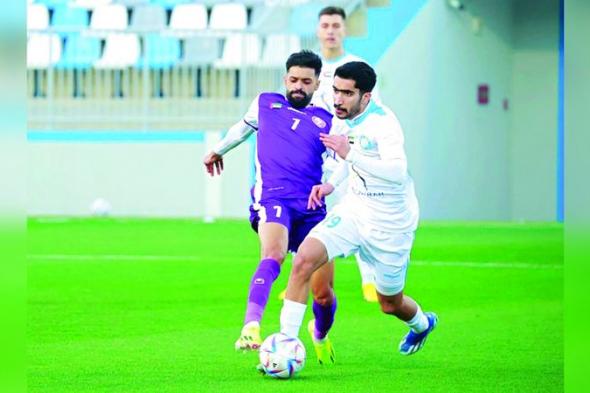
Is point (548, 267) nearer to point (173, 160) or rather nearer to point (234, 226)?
point (234, 226)

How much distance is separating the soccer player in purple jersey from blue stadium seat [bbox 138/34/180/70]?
64.2ft

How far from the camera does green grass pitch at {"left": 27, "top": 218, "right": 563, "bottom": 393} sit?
627cm

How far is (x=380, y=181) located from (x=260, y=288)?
826 millimetres

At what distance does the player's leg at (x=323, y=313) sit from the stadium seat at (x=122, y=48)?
2046cm

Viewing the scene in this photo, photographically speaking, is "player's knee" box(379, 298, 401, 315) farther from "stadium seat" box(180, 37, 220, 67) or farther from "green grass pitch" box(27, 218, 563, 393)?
"stadium seat" box(180, 37, 220, 67)

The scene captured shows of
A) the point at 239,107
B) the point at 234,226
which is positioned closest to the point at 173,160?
the point at 239,107

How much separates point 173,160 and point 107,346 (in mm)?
17279

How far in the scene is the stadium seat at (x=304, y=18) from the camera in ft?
81.1

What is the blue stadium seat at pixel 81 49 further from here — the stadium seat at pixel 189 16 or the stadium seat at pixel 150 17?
the stadium seat at pixel 189 16

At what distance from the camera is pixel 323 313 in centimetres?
705

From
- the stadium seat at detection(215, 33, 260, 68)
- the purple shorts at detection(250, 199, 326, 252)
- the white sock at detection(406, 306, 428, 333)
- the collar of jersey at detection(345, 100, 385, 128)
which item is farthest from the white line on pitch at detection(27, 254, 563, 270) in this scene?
the stadium seat at detection(215, 33, 260, 68)

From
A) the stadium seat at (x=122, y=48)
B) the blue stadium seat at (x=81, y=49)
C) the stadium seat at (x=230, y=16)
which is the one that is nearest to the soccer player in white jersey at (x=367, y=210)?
the stadium seat at (x=122, y=48)

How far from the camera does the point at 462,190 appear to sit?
27234 mm

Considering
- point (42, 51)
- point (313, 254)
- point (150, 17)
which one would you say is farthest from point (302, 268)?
point (150, 17)
